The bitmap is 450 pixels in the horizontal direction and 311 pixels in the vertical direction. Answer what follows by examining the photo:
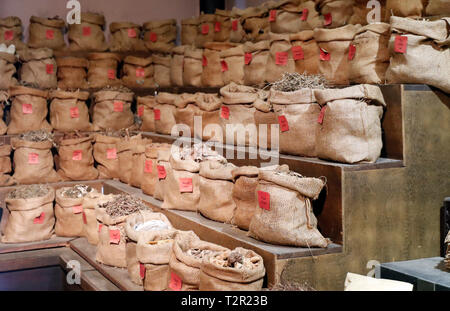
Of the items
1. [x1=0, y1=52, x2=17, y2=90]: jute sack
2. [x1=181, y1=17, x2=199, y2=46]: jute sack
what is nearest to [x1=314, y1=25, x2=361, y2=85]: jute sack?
[x1=181, y1=17, x2=199, y2=46]: jute sack

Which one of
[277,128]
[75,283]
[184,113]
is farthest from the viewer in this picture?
[184,113]

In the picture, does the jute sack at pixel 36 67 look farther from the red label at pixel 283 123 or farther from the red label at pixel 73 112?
the red label at pixel 283 123

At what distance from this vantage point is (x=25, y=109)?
5.16 metres

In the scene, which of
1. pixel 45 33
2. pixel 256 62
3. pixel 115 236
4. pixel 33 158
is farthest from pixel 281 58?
pixel 45 33

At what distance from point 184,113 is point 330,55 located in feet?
4.71

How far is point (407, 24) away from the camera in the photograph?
2.91 metres

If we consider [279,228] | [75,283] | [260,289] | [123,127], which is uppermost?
[123,127]

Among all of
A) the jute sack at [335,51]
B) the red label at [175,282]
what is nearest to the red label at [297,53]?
the jute sack at [335,51]

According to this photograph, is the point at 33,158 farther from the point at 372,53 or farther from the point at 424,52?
the point at 424,52

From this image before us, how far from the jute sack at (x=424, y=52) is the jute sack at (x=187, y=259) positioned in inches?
54.2

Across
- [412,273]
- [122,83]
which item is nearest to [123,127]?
[122,83]

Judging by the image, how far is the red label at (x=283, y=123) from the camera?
3.19 m

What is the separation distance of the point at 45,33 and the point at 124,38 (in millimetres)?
822
